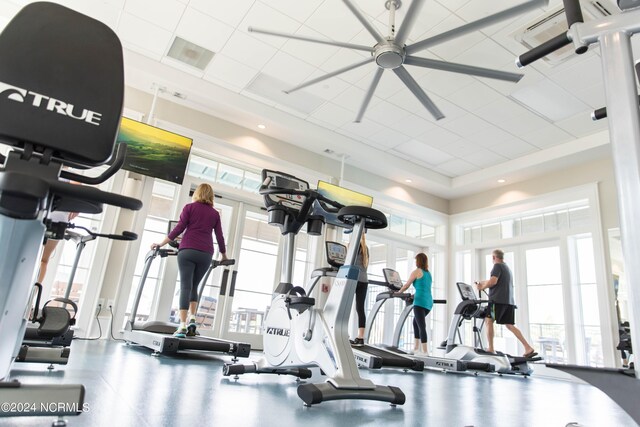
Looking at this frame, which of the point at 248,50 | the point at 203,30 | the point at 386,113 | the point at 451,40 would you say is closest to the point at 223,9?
the point at 203,30

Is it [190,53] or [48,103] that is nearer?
[48,103]

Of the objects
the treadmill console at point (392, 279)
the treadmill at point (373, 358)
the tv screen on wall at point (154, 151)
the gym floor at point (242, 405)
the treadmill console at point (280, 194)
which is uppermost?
the tv screen on wall at point (154, 151)

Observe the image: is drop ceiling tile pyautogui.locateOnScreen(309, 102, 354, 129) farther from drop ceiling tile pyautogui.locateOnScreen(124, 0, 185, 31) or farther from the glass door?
drop ceiling tile pyautogui.locateOnScreen(124, 0, 185, 31)

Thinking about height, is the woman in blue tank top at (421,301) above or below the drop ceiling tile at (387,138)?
below

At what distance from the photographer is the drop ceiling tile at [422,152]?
6.78 metres

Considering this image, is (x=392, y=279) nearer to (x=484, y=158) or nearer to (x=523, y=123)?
(x=523, y=123)

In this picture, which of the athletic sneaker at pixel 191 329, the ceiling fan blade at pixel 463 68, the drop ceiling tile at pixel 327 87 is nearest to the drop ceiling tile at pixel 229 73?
the drop ceiling tile at pixel 327 87

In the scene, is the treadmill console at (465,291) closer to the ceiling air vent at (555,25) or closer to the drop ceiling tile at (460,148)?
the drop ceiling tile at (460,148)

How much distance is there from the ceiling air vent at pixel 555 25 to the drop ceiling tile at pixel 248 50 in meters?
2.81

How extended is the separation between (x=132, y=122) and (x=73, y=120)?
4316 mm

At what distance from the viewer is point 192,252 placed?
134 inches

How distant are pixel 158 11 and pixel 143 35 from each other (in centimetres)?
53

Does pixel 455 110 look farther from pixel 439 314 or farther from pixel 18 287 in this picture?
pixel 18 287

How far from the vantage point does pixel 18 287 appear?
102cm
